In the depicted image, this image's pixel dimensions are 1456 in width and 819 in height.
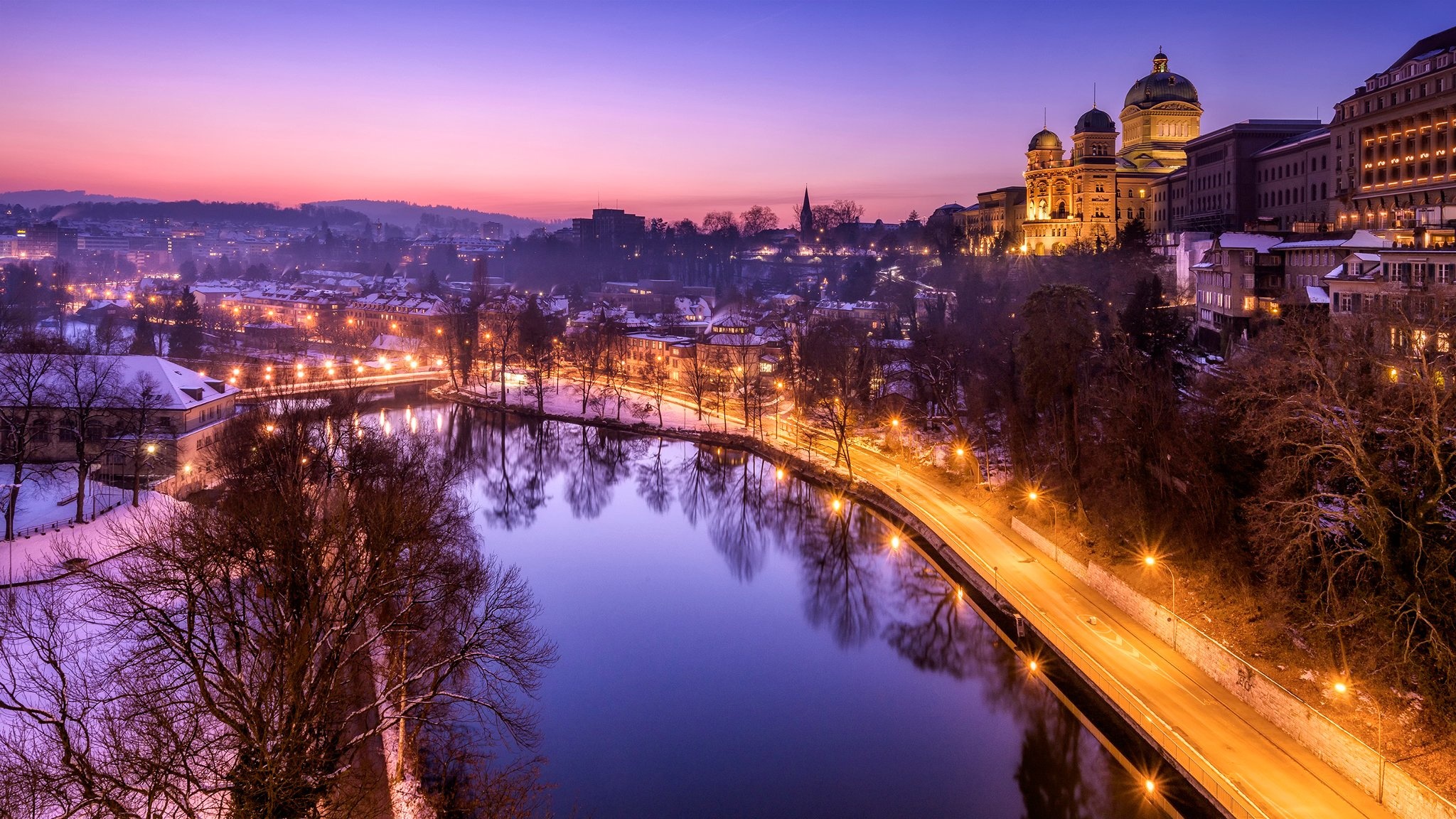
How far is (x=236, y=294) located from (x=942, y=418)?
153 feet

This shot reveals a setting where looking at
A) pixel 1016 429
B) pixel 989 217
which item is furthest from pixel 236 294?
pixel 1016 429

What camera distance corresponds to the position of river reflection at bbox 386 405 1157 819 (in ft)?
27.2

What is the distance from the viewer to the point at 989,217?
148 ft

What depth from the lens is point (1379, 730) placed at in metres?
7.39

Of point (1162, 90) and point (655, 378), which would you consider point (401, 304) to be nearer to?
point (655, 378)

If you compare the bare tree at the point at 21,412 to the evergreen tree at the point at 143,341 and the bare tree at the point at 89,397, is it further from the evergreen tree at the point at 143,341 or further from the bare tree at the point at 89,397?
the evergreen tree at the point at 143,341

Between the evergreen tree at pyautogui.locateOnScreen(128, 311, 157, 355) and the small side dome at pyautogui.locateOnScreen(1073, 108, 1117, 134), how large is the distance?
33.3 metres

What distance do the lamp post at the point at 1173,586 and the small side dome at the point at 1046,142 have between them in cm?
3193

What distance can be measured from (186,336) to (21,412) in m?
18.5

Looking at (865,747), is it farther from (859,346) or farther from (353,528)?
(859,346)

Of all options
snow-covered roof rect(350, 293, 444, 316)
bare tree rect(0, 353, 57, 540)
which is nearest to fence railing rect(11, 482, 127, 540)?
bare tree rect(0, 353, 57, 540)

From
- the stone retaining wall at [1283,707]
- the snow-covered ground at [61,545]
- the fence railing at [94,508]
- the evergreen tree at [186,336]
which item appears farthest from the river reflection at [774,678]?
the evergreen tree at [186,336]

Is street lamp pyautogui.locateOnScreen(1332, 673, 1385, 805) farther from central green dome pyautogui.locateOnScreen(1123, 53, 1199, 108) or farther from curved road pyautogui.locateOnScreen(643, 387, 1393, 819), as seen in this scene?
central green dome pyautogui.locateOnScreen(1123, 53, 1199, 108)

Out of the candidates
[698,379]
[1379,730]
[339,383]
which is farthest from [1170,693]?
[339,383]
